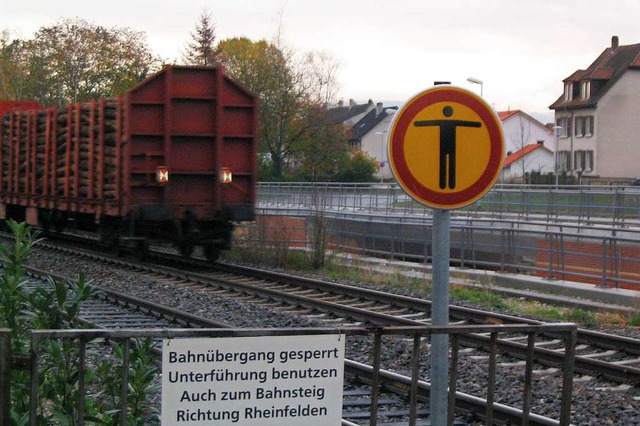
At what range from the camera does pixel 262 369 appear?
4637mm

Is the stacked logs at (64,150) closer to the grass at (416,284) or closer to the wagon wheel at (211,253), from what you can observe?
the wagon wheel at (211,253)

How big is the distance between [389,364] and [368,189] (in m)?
29.0

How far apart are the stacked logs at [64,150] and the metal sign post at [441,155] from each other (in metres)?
16.1

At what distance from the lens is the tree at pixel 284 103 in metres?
57.8

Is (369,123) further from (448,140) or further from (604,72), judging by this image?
(448,140)

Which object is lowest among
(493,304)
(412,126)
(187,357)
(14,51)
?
(493,304)

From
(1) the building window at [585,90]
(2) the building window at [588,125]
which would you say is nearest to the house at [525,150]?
(1) the building window at [585,90]

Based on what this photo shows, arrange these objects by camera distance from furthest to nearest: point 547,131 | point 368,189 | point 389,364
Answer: point 547,131 < point 368,189 < point 389,364

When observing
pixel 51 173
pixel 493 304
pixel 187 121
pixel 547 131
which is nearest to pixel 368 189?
pixel 51 173

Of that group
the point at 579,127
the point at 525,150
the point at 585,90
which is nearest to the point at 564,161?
the point at 579,127

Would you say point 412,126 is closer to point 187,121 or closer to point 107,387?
point 107,387

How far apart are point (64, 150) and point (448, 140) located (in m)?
19.9

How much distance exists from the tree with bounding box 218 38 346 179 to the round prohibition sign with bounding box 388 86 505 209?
51413 mm

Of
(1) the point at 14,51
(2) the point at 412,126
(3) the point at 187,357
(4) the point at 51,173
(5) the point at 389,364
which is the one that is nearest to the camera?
(3) the point at 187,357
